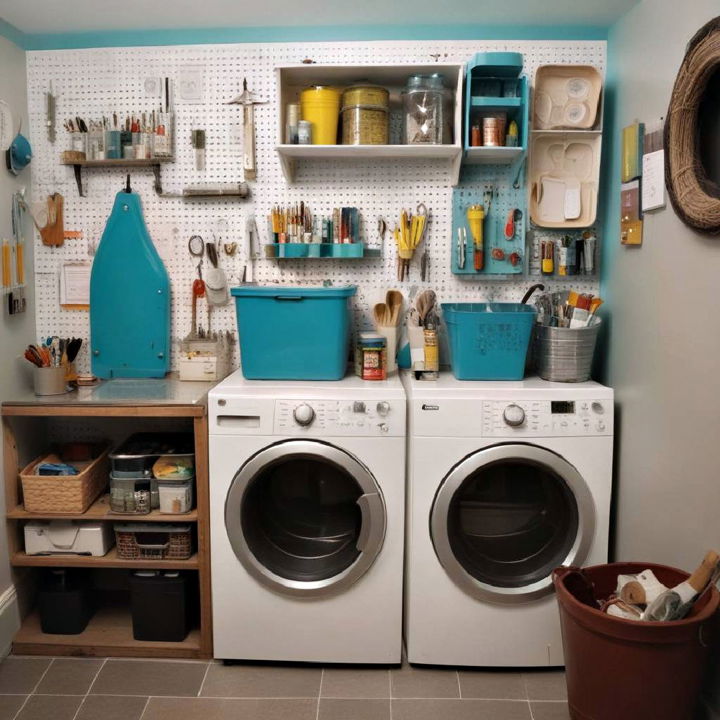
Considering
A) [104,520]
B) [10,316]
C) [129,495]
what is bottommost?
[104,520]

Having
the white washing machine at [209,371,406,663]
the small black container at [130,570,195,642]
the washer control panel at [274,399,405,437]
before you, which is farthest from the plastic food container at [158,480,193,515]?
the washer control panel at [274,399,405,437]

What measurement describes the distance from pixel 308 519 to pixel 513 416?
819mm

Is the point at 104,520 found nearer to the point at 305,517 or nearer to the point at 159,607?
the point at 159,607

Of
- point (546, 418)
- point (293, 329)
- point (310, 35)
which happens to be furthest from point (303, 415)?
point (310, 35)

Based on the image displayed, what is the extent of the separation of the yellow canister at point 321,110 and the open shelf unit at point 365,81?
0.19ft

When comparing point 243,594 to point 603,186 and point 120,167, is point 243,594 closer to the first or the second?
point 120,167

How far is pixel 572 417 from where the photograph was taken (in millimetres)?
2277

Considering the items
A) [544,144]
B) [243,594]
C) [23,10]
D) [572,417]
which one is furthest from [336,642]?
[23,10]

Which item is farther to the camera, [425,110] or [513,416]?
[425,110]

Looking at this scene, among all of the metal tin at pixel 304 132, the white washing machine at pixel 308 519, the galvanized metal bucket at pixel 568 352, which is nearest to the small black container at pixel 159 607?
the white washing machine at pixel 308 519

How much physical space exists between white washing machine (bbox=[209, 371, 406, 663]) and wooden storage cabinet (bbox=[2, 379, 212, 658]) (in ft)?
0.24

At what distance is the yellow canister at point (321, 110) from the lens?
101 inches

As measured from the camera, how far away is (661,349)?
2125 millimetres

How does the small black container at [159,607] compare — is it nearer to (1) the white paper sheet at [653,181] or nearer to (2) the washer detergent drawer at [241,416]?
(2) the washer detergent drawer at [241,416]
